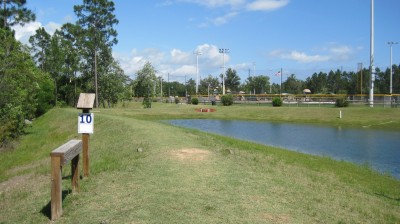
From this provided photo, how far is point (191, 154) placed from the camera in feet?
37.3

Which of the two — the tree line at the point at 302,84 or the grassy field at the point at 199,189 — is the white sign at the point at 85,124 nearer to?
the grassy field at the point at 199,189

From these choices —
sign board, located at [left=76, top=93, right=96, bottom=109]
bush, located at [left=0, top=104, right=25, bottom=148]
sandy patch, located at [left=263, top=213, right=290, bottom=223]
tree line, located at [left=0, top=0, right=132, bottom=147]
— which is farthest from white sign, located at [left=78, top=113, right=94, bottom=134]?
tree line, located at [left=0, top=0, right=132, bottom=147]

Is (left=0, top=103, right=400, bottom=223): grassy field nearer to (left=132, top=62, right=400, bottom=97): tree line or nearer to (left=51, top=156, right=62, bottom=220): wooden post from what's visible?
(left=51, top=156, right=62, bottom=220): wooden post

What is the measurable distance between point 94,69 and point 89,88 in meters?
3.12

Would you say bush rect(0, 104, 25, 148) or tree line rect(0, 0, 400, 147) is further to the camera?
tree line rect(0, 0, 400, 147)

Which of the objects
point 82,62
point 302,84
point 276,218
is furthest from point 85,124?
point 302,84

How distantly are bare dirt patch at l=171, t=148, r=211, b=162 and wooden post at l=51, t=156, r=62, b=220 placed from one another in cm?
420

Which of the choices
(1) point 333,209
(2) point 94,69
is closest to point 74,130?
(1) point 333,209

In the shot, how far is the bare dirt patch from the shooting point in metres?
10.7

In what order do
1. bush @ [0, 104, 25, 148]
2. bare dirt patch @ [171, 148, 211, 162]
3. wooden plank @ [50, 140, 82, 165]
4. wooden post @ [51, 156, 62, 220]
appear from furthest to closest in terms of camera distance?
bush @ [0, 104, 25, 148]
bare dirt patch @ [171, 148, 211, 162]
wooden plank @ [50, 140, 82, 165]
wooden post @ [51, 156, 62, 220]

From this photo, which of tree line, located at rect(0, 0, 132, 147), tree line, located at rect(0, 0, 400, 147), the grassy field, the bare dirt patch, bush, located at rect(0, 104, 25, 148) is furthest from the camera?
tree line, located at rect(0, 0, 132, 147)

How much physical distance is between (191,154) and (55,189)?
5109mm

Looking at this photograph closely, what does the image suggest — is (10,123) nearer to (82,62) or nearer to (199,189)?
(199,189)

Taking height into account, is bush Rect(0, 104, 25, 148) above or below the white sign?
below
